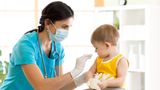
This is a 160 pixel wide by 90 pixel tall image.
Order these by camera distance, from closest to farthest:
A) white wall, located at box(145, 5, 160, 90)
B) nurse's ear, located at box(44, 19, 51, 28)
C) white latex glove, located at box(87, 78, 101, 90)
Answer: white latex glove, located at box(87, 78, 101, 90)
nurse's ear, located at box(44, 19, 51, 28)
white wall, located at box(145, 5, 160, 90)

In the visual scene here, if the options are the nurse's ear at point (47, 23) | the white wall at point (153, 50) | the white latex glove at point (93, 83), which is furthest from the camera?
the white wall at point (153, 50)

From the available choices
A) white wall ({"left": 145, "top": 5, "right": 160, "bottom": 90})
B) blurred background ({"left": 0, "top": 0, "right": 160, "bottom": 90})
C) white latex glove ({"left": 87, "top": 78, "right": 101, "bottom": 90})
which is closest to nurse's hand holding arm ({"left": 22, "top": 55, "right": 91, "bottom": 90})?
white latex glove ({"left": 87, "top": 78, "right": 101, "bottom": 90})

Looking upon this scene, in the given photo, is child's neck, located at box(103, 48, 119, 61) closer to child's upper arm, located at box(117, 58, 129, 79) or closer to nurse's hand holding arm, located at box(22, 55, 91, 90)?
child's upper arm, located at box(117, 58, 129, 79)

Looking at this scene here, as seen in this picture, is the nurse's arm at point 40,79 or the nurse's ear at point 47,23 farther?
the nurse's ear at point 47,23

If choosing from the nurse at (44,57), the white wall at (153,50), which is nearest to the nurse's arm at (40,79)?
the nurse at (44,57)

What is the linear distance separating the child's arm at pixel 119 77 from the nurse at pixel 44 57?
17cm

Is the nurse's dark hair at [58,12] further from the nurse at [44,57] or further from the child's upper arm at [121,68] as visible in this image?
the child's upper arm at [121,68]

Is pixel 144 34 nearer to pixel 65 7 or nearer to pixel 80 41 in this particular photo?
pixel 80 41

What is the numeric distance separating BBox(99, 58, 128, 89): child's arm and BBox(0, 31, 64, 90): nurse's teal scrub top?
1.37 feet

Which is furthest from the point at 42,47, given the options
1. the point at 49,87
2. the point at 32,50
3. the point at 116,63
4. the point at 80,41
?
the point at 80,41

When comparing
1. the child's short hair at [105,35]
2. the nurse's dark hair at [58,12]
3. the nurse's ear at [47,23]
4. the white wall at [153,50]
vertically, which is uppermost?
the nurse's dark hair at [58,12]

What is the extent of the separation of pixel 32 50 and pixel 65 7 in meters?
0.32

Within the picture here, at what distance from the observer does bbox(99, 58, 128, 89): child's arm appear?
209 centimetres

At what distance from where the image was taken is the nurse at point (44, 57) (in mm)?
2055
